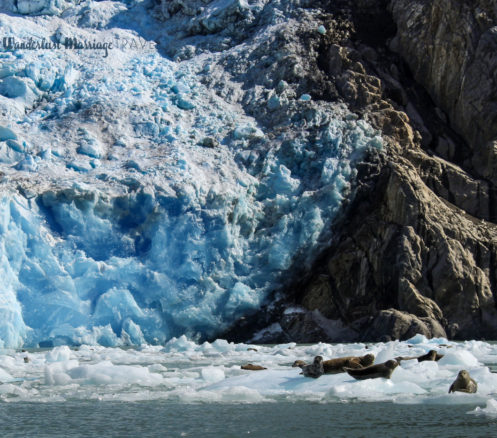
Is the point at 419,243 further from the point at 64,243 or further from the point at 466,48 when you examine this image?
the point at 64,243

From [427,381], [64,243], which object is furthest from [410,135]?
[427,381]

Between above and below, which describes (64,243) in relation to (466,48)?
below

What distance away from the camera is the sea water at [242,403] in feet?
20.5

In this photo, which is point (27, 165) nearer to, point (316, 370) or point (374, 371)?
Result: point (316, 370)

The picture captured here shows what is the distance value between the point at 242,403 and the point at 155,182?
1430cm

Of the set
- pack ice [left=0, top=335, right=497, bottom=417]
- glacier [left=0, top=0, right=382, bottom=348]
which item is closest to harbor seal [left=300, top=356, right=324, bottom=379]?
pack ice [left=0, top=335, right=497, bottom=417]

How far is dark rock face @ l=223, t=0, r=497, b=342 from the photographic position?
20391 millimetres

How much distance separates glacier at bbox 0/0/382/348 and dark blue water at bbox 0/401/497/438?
12.2 metres

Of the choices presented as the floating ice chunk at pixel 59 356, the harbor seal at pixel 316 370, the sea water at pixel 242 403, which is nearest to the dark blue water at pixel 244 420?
the sea water at pixel 242 403

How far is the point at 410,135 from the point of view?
23.9 metres

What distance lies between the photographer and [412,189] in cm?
2138

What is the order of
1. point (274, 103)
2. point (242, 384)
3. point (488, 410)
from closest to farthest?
point (488, 410) → point (242, 384) → point (274, 103)

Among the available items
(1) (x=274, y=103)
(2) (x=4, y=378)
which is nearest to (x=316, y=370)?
(2) (x=4, y=378)

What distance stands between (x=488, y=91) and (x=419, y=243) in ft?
23.4
